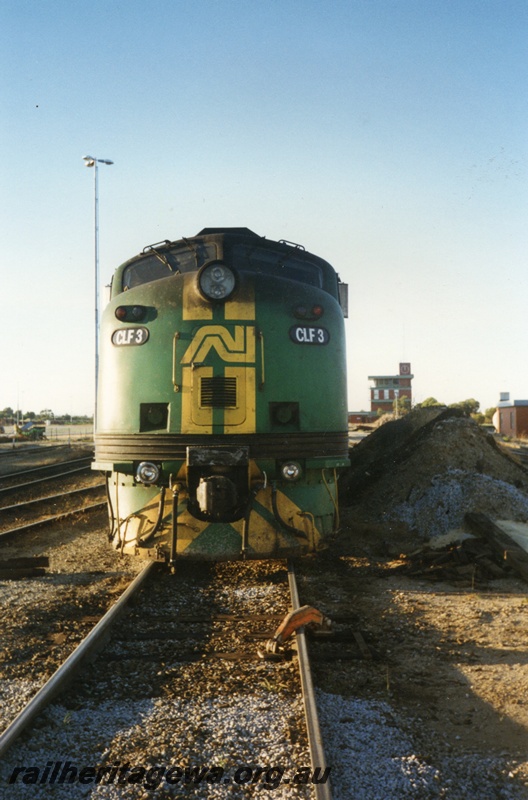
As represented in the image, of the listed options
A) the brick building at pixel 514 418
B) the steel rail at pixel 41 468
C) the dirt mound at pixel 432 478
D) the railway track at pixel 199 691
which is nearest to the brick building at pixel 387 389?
the brick building at pixel 514 418

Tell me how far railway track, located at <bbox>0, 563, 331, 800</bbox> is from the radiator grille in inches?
64.6

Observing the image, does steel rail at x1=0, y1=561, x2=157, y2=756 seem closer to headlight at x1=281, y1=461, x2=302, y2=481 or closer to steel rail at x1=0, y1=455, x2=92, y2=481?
headlight at x1=281, y1=461, x2=302, y2=481

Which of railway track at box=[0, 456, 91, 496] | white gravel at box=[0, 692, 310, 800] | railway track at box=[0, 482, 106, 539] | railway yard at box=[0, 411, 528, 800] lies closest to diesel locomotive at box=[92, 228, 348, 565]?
railway yard at box=[0, 411, 528, 800]

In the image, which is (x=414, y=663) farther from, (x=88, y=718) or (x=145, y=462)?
(x=145, y=462)

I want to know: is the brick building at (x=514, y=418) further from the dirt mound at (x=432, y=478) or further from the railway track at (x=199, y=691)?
the railway track at (x=199, y=691)

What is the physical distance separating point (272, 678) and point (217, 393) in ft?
8.84

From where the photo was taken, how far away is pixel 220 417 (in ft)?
18.9

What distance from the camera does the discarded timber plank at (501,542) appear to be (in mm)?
6391

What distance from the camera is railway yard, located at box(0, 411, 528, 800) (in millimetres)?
2727

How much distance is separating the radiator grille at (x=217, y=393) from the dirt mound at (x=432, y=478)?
404 centimetres

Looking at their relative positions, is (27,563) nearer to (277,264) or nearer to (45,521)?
(45,521)

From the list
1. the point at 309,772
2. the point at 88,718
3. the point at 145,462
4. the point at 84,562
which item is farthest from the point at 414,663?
the point at 84,562

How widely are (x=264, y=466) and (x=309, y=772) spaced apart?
3.32m

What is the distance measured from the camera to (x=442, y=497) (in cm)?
902
